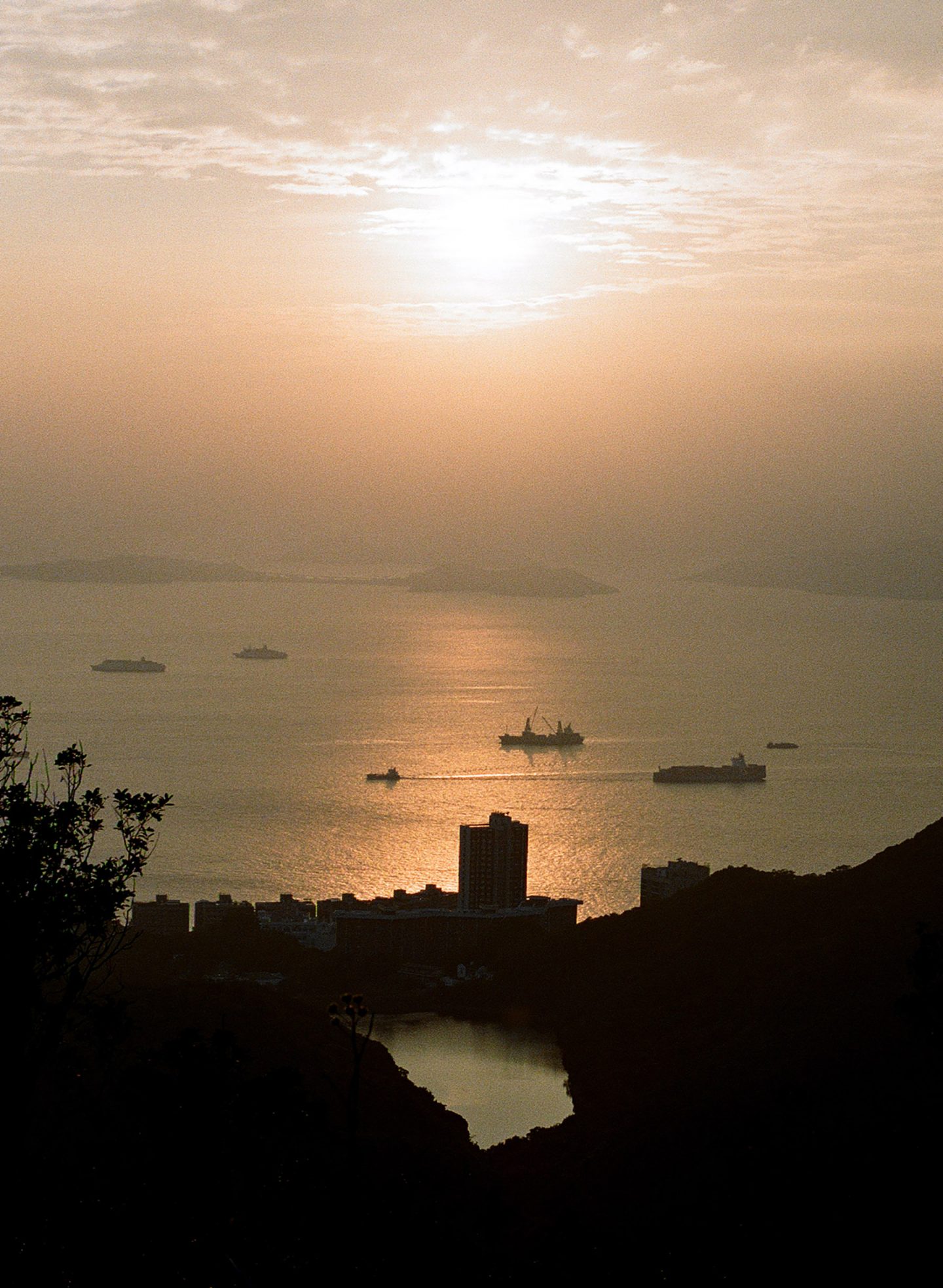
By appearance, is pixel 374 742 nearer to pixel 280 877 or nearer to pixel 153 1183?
pixel 280 877

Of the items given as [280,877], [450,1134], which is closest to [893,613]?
[280,877]

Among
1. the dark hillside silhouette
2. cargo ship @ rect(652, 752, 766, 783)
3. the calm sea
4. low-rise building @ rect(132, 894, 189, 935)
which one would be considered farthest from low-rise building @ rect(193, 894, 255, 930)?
cargo ship @ rect(652, 752, 766, 783)

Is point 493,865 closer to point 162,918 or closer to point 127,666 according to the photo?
point 162,918

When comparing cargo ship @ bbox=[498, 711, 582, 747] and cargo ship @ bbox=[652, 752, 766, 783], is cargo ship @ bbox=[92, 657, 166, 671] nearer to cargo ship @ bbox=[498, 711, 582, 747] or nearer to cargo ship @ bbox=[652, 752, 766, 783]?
cargo ship @ bbox=[498, 711, 582, 747]

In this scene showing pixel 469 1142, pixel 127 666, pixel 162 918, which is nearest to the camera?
pixel 469 1142

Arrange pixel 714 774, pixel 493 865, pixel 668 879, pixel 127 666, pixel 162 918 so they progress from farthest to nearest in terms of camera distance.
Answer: pixel 127 666 → pixel 714 774 → pixel 668 879 → pixel 493 865 → pixel 162 918

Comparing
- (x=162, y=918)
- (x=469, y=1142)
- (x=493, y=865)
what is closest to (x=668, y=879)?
(x=493, y=865)
